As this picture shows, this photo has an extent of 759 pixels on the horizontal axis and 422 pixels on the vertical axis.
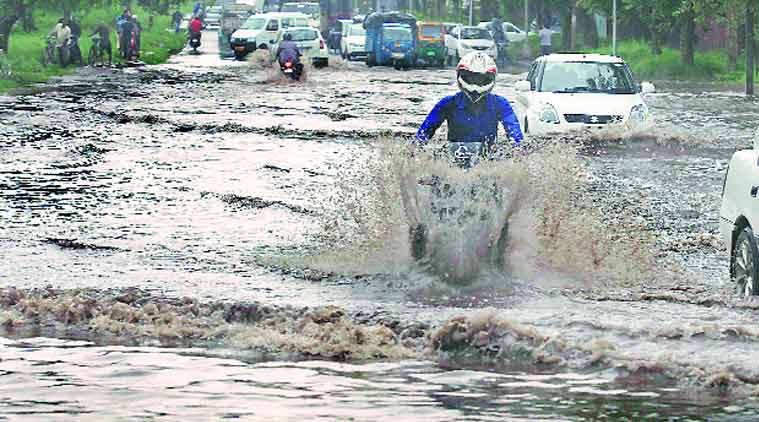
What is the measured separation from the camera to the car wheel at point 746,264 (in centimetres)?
1149

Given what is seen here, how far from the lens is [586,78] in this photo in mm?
26062

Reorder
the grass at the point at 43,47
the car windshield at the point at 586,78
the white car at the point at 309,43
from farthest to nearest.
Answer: the white car at the point at 309,43
the grass at the point at 43,47
the car windshield at the point at 586,78

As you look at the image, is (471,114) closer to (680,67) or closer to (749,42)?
(749,42)

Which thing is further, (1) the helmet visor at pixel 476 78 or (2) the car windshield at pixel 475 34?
(2) the car windshield at pixel 475 34

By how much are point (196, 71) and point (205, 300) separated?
4175 centimetres

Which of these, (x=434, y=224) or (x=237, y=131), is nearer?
(x=434, y=224)

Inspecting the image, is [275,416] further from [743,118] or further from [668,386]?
[743,118]

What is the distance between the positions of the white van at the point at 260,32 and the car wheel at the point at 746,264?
50.4m

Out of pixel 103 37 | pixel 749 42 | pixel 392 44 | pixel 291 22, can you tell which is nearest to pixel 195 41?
pixel 291 22

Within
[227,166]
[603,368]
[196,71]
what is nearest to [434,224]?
[603,368]

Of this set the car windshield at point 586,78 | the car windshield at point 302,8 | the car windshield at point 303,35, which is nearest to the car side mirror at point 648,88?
the car windshield at point 586,78

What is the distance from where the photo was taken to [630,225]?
1672 cm

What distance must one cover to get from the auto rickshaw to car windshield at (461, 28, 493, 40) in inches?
70.2

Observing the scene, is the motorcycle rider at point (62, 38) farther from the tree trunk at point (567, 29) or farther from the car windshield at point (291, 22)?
the tree trunk at point (567, 29)
